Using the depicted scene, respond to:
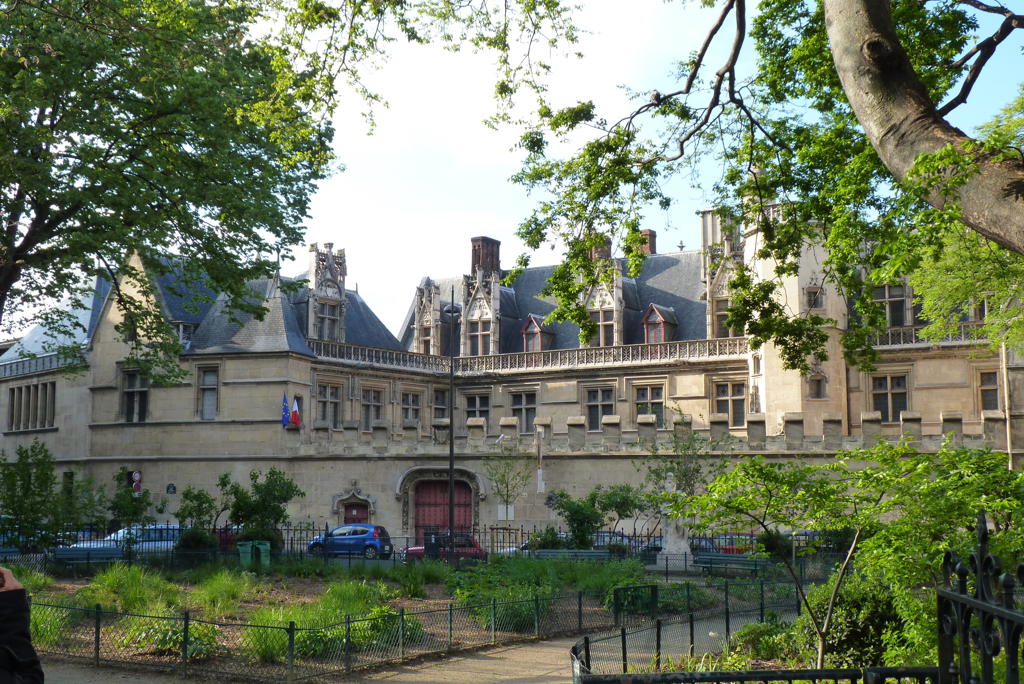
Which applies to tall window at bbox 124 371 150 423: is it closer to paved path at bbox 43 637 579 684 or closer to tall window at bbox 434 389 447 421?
tall window at bbox 434 389 447 421

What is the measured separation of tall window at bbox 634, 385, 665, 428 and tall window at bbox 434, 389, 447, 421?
813 centimetres

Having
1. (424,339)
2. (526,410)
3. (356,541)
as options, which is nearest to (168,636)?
(356,541)

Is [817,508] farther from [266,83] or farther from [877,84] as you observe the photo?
[266,83]

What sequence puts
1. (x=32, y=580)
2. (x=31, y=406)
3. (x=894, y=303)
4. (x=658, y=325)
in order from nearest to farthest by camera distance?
(x=32, y=580) < (x=894, y=303) < (x=658, y=325) < (x=31, y=406)

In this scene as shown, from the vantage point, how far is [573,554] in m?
25.4

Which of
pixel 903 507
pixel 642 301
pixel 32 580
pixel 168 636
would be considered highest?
pixel 642 301

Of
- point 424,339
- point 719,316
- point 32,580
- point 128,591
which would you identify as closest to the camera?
point 128,591

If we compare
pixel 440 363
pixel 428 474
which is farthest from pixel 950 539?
pixel 440 363

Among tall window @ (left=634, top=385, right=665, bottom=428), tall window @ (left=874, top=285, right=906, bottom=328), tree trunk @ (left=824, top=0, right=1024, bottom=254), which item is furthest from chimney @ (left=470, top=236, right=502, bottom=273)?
tree trunk @ (left=824, top=0, right=1024, bottom=254)

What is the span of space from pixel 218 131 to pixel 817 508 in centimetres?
1361

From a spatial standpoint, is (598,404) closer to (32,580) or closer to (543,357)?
(543,357)

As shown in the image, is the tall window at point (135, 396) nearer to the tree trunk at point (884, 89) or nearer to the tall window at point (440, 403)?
the tall window at point (440, 403)

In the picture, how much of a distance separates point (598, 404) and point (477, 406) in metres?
5.22

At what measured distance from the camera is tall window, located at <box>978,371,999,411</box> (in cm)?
3148
